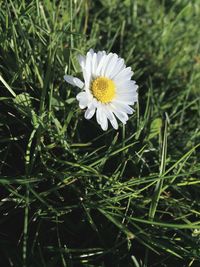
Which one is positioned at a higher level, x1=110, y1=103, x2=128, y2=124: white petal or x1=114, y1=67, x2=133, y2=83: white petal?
x1=114, y1=67, x2=133, y2=83: white petal

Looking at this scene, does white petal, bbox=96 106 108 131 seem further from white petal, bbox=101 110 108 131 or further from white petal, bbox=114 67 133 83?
white petal, bbox=114 67 133 83

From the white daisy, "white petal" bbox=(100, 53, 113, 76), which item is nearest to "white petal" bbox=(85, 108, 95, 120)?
the white daisy

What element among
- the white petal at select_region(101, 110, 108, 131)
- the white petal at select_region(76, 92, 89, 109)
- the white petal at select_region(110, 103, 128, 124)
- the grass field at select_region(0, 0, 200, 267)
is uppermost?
the white petal at select_region(76, 92, 89, 109)

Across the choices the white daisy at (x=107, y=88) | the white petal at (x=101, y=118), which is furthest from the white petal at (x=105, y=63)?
the white petal at (x=101, y=118)

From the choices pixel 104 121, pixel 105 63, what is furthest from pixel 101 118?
pixel 105 63

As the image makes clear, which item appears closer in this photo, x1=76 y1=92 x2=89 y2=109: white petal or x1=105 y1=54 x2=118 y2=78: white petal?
x1=76 y1=92 x2=89 y2=109: white petal

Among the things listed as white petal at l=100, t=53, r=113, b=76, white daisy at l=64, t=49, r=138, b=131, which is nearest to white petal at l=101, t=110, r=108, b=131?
white daisy at l=64, t=49, r=138, b=131

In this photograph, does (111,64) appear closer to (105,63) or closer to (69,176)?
(105,63)
